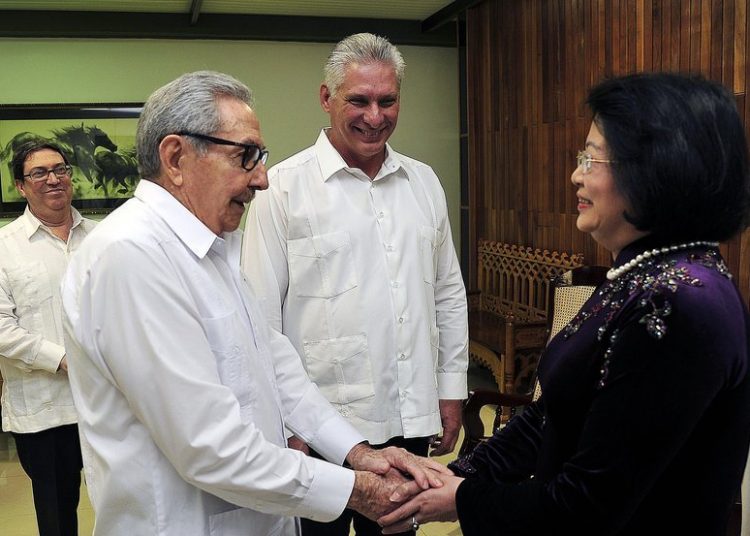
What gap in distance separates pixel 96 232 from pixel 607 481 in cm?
101

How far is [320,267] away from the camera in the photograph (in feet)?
6.95

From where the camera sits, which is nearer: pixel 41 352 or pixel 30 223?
pixel 41 352

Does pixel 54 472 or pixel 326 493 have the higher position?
pixel 326 493

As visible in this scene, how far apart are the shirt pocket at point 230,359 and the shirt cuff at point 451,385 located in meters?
1.04

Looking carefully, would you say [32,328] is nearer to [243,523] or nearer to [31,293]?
[31,293]

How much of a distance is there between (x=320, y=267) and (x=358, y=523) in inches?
32.0

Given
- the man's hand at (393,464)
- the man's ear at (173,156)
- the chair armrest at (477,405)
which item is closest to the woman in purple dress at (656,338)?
the man's hand at (393,464)

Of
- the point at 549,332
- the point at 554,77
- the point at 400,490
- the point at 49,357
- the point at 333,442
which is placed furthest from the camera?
the point at 554,77

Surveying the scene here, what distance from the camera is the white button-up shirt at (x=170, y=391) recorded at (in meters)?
1.27

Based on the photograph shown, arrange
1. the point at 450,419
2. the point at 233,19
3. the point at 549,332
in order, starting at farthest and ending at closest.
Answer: the point at 233,19 < the point at 549,332 < the point at 450,419

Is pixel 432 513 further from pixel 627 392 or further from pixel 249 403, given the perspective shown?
pixel 627 392

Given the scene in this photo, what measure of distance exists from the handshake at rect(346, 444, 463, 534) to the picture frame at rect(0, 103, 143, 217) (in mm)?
5202

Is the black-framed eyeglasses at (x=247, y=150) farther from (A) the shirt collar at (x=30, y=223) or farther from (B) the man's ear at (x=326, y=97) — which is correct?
(A) the shirt collar at (x=30, y=223)

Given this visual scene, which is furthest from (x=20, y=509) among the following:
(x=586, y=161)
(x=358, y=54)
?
(x=586, y=161)
